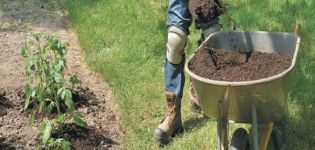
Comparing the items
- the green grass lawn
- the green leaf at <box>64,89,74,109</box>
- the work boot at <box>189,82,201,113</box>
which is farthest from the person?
the green leaf at <box>64,89,74,109</box>

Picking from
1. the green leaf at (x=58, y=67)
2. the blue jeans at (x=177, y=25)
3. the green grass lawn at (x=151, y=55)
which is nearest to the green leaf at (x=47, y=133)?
the green leaf at (x=58, y=67)

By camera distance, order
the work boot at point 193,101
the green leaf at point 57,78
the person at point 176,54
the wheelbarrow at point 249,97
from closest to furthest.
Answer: the wheelbarrow at point 249,97
the person at point 176,54
the green leaf at point 57,78
the work boot at point 193,101

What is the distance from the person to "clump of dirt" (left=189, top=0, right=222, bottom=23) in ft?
0.07

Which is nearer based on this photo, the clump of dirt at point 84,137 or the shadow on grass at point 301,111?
the shadow on grass at point 301,111

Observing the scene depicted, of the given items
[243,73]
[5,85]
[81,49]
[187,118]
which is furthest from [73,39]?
[243,73]

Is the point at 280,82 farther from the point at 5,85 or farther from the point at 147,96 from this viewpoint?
the point at 5,85

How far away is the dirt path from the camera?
14.2 feet

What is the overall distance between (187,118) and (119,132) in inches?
21.7

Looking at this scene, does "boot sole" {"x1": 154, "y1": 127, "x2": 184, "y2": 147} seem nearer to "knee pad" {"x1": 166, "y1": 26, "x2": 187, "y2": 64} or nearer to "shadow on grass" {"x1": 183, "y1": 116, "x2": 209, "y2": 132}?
"shadow on grass" {"x1": 183, "y1": 116, "x2": 209, "y2": 132}

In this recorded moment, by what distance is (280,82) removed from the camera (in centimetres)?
294

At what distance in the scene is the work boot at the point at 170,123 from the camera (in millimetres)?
4125

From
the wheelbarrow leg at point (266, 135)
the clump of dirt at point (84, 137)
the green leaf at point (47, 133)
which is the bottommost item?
the clump of dirt at point (84, 137)

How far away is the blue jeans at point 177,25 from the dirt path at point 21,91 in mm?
621

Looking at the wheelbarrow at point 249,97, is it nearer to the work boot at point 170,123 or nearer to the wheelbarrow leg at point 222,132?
the wheelbarrow leg at point 222,132
